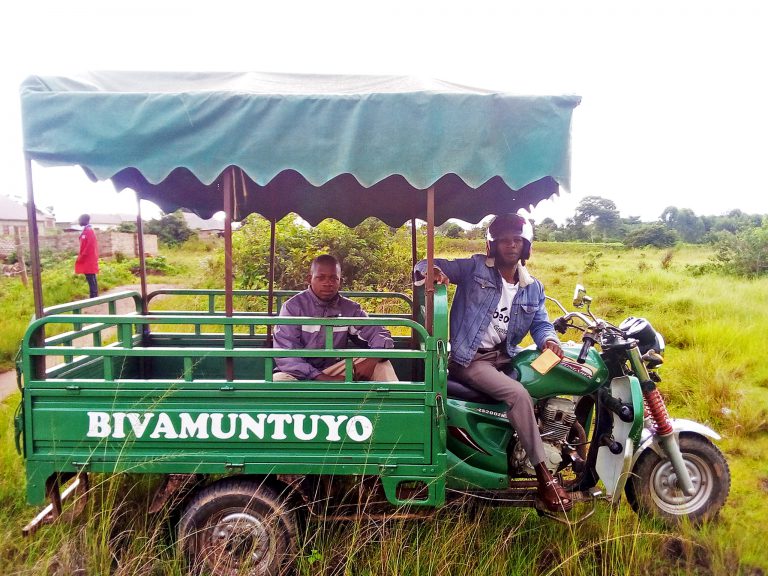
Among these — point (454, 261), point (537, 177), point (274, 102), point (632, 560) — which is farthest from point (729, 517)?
point (274, 102)

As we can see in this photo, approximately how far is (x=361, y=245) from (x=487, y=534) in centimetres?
650

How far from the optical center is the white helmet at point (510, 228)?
10.5ft

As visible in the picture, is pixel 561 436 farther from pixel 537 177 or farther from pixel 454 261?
pixel 537 177

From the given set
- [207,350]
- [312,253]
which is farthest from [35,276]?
[312,253]

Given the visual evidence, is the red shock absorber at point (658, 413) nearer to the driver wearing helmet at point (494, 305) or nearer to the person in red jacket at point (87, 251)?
the driver wearing helmet at point (494, 305)

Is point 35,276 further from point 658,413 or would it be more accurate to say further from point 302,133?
point 658,413

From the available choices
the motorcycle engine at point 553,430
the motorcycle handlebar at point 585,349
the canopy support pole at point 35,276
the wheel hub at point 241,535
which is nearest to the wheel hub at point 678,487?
the motorcycle engine at point 553,430

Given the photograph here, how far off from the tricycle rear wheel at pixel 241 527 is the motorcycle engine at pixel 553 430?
1.31m

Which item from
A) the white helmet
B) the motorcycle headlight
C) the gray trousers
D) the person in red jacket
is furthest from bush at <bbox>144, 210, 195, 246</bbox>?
the motorcycle headlight

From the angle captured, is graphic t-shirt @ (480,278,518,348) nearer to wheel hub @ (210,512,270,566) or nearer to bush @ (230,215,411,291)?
wheel hub @ (210,512,270,566)

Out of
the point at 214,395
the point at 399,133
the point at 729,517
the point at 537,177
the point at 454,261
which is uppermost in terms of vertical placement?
the point at 399,133

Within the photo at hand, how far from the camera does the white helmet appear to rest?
3.21 meters

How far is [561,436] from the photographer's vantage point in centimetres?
304

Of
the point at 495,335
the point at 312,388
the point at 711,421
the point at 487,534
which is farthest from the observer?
the point at 711,421
